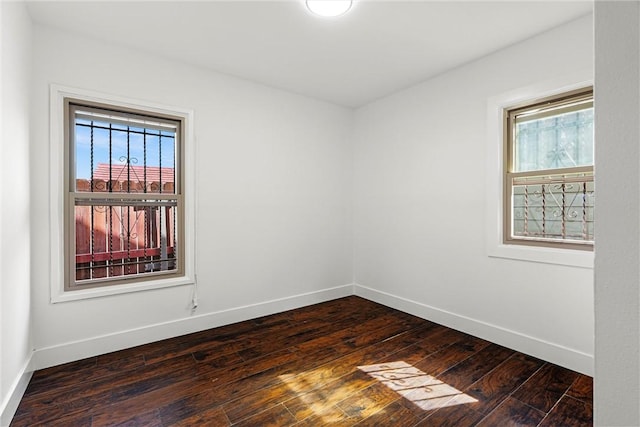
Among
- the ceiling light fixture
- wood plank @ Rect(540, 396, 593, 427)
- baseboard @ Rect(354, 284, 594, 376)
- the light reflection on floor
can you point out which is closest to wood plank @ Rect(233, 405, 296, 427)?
the light reflection on floor

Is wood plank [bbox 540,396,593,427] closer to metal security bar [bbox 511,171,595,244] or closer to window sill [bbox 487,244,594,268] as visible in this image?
window sill [bbox 487,244,594,268]

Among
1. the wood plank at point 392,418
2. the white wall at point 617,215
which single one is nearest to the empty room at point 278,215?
the wood plank at point 392,418

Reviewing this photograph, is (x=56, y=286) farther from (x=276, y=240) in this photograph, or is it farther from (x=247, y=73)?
(x=247, y=73)

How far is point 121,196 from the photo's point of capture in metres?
2.81

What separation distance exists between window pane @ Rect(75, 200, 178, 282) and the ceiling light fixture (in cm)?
210

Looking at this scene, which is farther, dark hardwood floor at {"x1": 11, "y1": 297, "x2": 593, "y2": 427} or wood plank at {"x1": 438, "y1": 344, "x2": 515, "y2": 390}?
wood plank at {"x1": 438, "y1": 344, "x2": 515, "y2": 390}

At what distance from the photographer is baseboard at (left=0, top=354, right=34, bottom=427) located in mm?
1748

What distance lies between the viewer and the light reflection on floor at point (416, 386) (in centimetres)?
200

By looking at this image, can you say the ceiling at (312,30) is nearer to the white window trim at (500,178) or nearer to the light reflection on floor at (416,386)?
the white window trim at (500,178)

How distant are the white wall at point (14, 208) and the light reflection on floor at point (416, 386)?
223 centimetres

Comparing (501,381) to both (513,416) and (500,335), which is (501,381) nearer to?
(513,416)

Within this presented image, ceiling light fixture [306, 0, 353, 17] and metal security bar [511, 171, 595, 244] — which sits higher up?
ceiling light fixture [306, 0, 353, 17]

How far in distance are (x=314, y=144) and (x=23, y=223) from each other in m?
2.84

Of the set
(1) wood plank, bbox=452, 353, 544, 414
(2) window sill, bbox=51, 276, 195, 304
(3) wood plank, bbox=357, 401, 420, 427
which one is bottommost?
(3) wood plank, bbox=357, 401, 420, 427
